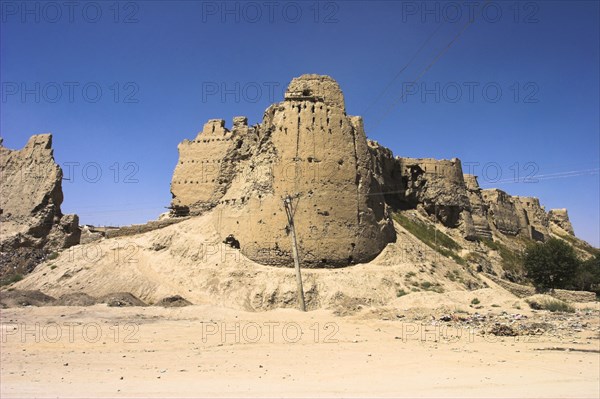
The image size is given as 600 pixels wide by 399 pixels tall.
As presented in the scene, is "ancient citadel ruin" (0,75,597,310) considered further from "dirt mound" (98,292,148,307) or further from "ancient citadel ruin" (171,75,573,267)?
"dirt mound" (98,292,148,307)

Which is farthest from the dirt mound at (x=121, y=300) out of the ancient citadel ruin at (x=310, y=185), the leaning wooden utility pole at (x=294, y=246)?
the leaning wooden utility pole at (x=294, y=246)

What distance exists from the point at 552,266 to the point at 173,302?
2513 cm

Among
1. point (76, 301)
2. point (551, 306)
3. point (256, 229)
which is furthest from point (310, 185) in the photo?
point (551, 306)

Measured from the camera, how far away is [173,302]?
2050cm

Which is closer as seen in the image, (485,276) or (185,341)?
(185,341)

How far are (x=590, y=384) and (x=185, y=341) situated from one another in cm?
901

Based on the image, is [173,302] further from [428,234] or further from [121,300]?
[428,234]

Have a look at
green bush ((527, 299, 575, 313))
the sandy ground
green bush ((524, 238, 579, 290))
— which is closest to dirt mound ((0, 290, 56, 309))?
the sandy ground

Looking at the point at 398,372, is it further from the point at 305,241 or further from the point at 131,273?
the point at 131,273

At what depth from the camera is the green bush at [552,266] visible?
31719 mm

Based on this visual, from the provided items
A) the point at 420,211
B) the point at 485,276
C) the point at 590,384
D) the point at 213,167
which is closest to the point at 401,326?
the point at 590,384

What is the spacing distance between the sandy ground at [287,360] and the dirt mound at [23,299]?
5.58 m

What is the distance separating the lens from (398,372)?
8.66m

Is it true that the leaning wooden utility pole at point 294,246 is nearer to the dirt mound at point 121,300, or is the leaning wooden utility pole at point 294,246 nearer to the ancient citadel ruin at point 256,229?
the ancient citadel ruin at point 256,229
